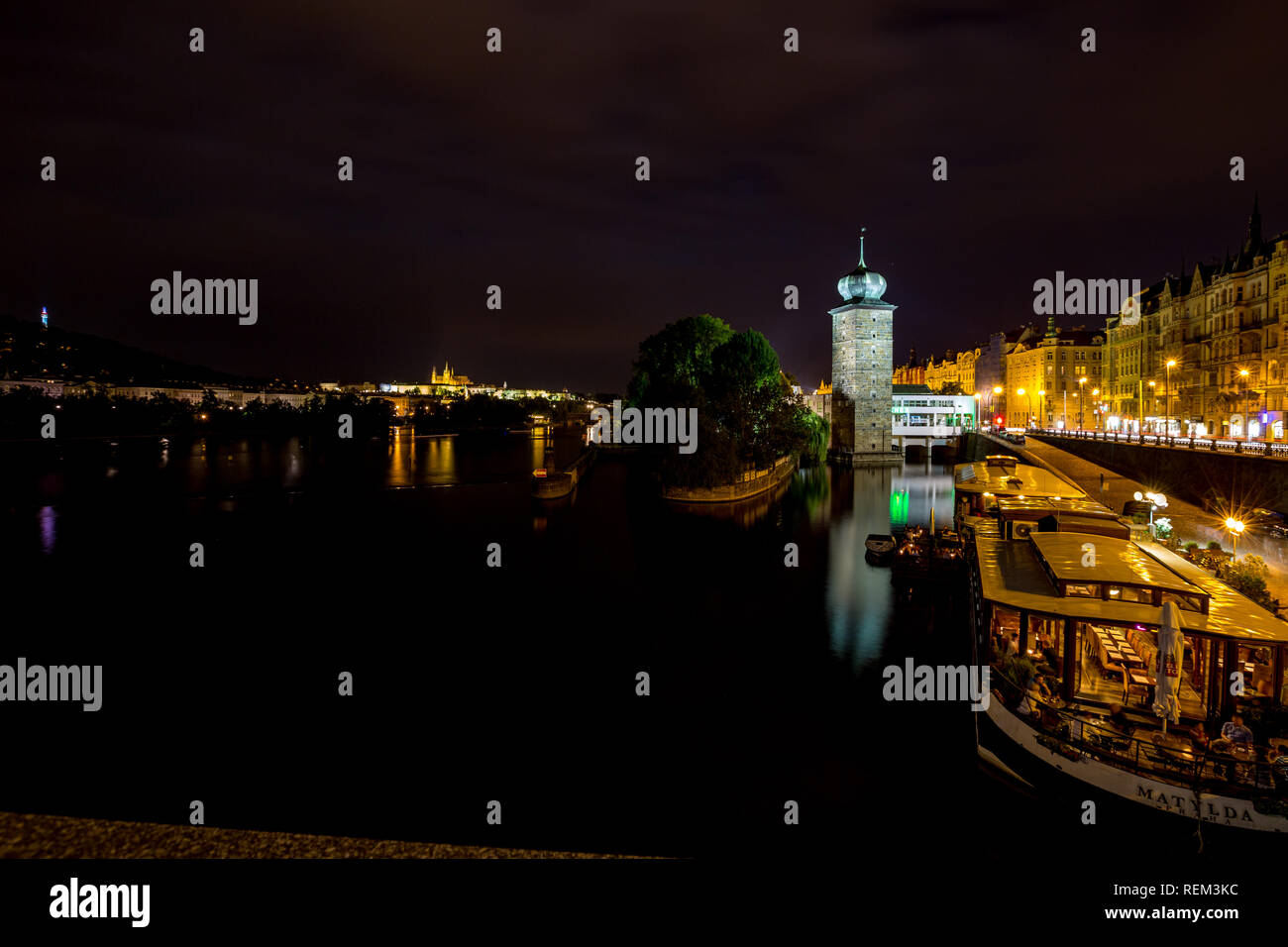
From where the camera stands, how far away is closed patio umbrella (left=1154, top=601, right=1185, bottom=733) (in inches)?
349

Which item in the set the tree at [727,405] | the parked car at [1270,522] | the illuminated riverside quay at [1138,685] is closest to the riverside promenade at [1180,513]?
the parked car at [1270,522]

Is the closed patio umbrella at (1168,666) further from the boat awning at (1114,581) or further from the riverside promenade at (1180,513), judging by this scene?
the riverside promenade at (1180,513)

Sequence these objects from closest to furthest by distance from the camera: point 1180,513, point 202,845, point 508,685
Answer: point 202,845
point 508,685
point 1180,513

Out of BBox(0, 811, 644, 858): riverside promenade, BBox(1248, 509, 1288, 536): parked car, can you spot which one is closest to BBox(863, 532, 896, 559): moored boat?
BBox(1248, 509, 1288, 536): parked car

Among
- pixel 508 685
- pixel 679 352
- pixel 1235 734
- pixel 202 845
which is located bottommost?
pixel 202 845

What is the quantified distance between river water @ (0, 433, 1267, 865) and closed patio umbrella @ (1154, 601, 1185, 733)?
1814 mm

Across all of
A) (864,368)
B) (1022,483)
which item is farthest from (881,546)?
(864,368)

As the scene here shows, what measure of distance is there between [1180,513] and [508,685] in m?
27.1

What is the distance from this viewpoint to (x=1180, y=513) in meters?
28.4

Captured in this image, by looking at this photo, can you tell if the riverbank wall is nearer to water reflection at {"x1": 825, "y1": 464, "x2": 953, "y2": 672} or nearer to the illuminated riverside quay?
water reflection at {"x1": 825, "y1": 464, "x2": 953, "y2": 672}

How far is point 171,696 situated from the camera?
1527cm

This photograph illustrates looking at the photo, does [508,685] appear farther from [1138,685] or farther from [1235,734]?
[1235,734]

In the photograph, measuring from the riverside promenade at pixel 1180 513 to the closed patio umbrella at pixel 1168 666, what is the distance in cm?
791

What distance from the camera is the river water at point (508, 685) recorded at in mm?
10523
